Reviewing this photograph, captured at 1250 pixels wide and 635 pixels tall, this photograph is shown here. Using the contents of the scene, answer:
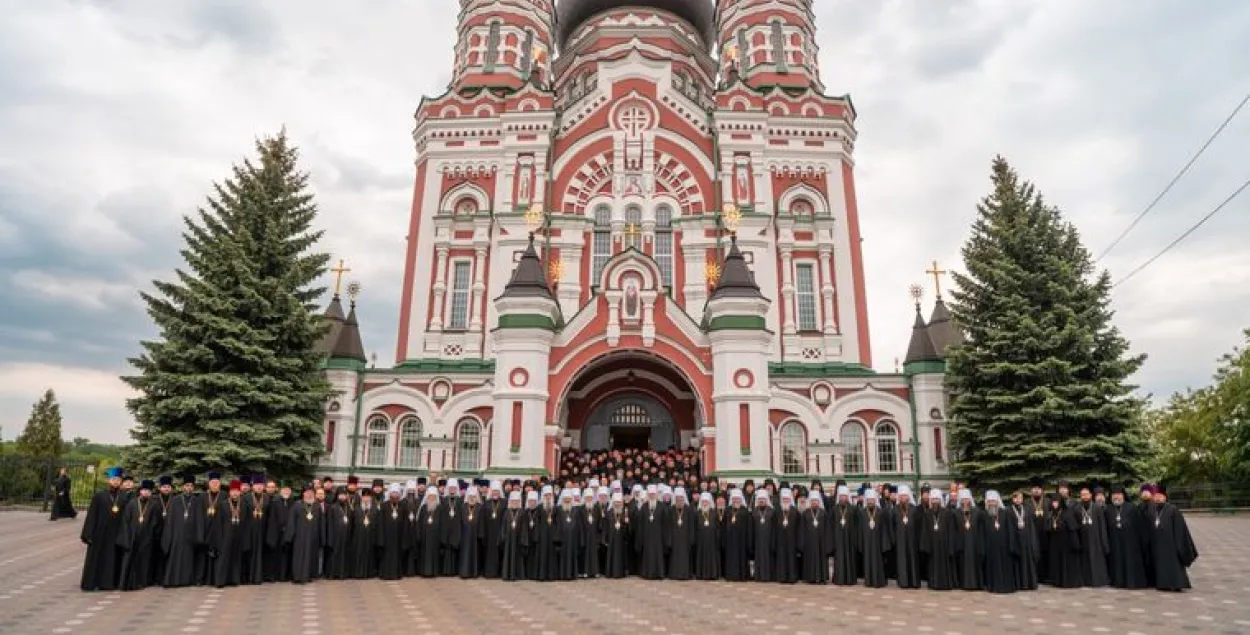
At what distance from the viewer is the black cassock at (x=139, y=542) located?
9.16 meters

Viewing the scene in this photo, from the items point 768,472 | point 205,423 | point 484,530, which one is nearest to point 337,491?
point 484,530

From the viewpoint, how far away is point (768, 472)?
1577cm

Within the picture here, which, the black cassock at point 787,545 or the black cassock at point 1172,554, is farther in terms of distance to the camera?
the black cassock at point 787,545

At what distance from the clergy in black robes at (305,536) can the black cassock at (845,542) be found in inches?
287

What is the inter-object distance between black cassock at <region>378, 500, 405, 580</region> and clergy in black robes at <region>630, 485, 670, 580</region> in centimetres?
356

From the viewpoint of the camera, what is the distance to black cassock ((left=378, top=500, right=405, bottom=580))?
1086cm

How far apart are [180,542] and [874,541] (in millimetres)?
9695

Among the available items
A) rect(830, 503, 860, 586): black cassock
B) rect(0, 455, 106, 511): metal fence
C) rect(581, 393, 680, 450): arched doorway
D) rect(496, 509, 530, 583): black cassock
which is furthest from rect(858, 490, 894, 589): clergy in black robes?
rect(0, 455, 106, 511): metal fence

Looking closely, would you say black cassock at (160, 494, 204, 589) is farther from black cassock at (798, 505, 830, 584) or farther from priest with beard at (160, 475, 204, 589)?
black cassock at (798, 505, 830, 584)

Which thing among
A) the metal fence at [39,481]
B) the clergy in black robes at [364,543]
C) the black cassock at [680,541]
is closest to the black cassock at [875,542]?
the black cassock at [680,541]

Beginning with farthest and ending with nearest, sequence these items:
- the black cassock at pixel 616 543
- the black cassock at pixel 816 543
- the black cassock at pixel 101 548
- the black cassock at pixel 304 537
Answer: the black cassock at pixel 616 543
the black cassock at pixel 816 543
the black cassock at pixel 304 537
the black cassock at pixel 101 548

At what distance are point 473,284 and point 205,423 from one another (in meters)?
10.3

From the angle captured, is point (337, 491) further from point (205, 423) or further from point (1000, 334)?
point (1000, 334)

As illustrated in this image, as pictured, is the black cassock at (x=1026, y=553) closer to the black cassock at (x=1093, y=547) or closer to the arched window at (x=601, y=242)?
the black cassock at (x=1093, y=547)
